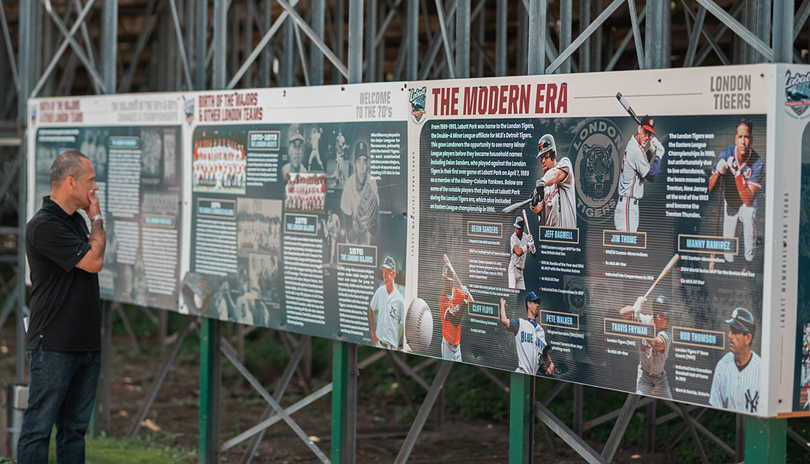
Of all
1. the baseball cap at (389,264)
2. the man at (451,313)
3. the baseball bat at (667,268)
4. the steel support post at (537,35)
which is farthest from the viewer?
the baseball cap at (389,264)

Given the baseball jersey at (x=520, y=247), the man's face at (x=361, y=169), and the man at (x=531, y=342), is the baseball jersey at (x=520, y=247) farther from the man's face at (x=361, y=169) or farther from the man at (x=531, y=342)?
the man's face at (x=361, y=169)

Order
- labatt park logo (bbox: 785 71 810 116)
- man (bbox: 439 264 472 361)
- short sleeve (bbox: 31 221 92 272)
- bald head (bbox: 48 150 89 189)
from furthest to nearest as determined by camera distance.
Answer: bald head (bbox: 48 150 89 189)
short sleeve (bbox: 31 221 92 272)
man (bbox: 439 264 472 361)
labatt park logo (bbox: 785 71 810 116)

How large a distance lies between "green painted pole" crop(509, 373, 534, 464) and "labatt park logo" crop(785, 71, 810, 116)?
2022mm

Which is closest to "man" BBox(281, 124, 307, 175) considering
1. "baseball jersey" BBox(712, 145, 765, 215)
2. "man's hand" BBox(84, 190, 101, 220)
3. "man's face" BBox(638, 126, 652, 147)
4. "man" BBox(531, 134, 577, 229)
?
"man's hand" BBox(84, 190, 101, 220)

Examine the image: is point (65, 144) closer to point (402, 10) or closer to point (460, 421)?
point (460, 421)

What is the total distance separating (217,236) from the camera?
670cm

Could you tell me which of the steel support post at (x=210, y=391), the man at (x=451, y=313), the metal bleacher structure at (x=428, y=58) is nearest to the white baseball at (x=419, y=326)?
the man at (x=451, y=313)

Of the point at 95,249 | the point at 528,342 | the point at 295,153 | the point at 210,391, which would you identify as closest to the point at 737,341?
the point at 528,342

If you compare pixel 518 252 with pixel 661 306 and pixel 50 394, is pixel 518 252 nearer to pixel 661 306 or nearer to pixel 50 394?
pixel 661 306

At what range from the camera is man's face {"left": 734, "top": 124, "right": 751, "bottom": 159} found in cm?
381

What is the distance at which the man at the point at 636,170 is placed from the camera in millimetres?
4137

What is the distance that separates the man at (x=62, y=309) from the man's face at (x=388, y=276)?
1731 millimetres

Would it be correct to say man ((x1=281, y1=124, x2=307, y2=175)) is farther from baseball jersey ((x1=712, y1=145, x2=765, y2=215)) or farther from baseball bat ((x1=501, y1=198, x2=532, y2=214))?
baseball jersey ((x1=712, y1=145, x2=765, y2=215))

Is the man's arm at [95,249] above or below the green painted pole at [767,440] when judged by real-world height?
above
